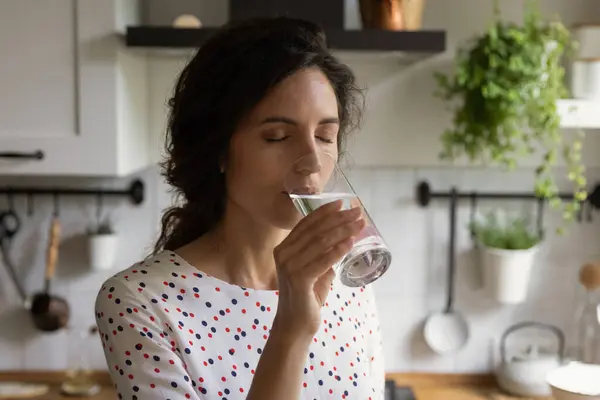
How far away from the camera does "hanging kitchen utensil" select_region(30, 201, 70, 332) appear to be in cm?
213

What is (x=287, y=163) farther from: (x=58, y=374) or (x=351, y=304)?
(x=58, y=374)

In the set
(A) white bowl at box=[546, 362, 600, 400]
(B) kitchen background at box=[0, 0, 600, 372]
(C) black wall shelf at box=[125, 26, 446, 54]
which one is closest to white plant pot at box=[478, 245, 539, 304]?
(B) kitchen background at box=[0, 0, 600, 372]

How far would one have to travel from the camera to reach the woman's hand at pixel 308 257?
2.85 feet

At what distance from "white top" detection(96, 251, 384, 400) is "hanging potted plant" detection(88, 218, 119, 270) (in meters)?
0.95

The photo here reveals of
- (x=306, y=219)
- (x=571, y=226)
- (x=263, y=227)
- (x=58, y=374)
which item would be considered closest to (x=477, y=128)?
(x=571, y=226)

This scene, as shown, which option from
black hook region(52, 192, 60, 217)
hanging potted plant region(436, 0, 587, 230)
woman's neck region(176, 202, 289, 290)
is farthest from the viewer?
black hook region(52, 192, 60, 217)

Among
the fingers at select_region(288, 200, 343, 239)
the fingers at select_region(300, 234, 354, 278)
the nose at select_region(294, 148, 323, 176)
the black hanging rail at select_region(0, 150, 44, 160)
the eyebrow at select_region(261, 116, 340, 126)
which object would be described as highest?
the eyebrow at select_region(261, 116, 340, 126)

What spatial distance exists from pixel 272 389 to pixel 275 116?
14.2 inches

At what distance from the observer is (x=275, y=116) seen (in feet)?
3.44

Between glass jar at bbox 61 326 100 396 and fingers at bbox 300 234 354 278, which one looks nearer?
fingers at bbox 300 234 354 278

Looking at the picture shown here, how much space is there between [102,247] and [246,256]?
999 millimetres

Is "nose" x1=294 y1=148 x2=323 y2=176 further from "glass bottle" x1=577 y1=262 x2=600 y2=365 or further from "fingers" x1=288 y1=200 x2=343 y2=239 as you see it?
"glass bottle" x1=577 y1=262 x2=600 y2=365

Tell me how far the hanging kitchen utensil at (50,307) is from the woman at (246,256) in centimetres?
95

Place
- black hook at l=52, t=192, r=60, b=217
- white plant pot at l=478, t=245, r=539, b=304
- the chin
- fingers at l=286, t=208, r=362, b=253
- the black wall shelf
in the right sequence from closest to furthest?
fingers at l=286, t=208, r=362, b=253, the chin, the black wall shelf, white plant pot at l=478, t=245, r=539, b=304, black hook at l=52, t=192, r=60, b=217
